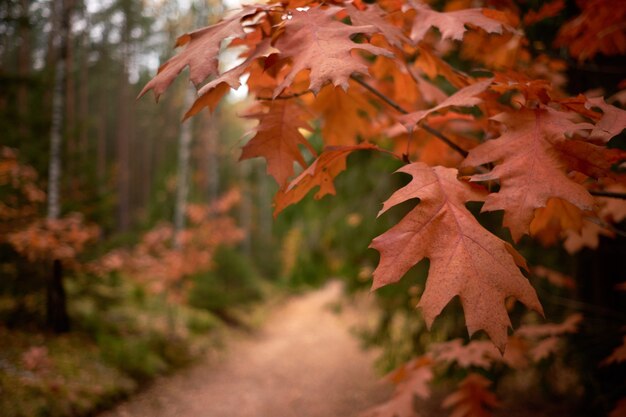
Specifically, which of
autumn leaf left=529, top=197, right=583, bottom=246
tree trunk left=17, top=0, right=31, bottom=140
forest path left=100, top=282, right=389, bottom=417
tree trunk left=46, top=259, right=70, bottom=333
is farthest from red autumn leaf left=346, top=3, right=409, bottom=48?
tree trunk left=46, top=259, right=70, bottom=333

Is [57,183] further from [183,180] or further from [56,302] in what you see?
[183,180]

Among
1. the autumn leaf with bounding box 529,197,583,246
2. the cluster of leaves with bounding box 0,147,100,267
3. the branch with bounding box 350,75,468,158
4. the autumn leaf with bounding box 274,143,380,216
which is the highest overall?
the branch with bounding box 350,75,468,158

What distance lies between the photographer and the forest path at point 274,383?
537cm

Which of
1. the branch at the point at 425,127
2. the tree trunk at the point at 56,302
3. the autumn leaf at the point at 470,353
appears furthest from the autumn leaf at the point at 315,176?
the tree trunk at the point at 56,302

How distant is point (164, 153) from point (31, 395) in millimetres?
19623

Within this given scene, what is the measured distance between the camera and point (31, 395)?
13.1 feet

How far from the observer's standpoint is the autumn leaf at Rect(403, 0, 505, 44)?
53.1 inches

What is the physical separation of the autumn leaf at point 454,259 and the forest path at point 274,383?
5.01 metres

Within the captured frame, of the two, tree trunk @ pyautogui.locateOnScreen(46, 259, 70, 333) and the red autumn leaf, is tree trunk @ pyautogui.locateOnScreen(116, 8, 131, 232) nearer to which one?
tree trunk @ pyautogui.locateOnScreen(46, 259, 70, 333)

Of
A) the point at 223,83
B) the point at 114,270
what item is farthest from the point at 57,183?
the point at 223,83

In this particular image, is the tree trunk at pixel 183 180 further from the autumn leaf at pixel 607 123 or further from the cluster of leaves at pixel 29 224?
the autumn leaf at pixel 607 123

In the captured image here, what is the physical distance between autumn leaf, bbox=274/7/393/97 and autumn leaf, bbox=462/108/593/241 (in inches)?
17.8

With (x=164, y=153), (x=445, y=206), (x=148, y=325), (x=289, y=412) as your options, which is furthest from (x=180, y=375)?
(x=164, y=153)

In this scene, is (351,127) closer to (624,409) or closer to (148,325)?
(624,409)
